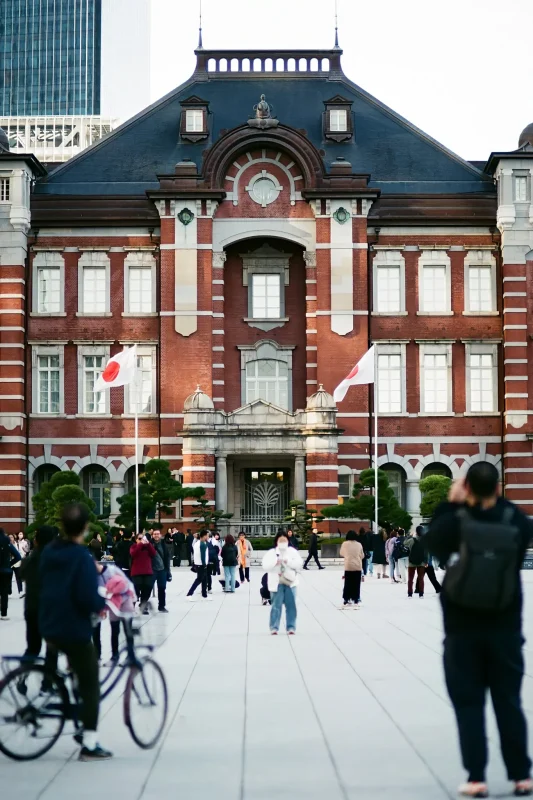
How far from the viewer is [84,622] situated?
991 cm

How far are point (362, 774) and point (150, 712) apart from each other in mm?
2085

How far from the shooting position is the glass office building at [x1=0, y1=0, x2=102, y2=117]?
411 ft

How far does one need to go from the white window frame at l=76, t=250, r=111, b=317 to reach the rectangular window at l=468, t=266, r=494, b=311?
46.3ft

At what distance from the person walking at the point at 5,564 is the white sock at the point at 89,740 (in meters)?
13.3

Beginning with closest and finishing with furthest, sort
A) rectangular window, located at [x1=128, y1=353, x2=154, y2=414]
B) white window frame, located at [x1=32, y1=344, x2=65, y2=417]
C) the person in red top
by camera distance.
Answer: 1. the person in red top
2. white window frame, located at [x1=32, y1=344, x2=65, y2=417]
3. rectangular window, located at [x1=128, y1=353, x2=154, y2=414]

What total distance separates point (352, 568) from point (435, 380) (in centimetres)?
2813

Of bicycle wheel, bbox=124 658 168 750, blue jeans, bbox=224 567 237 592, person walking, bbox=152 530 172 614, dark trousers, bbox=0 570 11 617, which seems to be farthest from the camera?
blue jeans, bbox=224 567 237 592

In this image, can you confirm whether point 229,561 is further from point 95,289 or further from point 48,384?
point 95,289

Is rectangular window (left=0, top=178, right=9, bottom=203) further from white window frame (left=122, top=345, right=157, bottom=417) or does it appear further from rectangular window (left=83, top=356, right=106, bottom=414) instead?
white window frame (left=122, top=345, right=157, bottom=417)

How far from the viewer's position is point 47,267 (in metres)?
53.4

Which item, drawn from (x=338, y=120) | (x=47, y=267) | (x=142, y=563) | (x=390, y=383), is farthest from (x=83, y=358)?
(x=142, y=563)

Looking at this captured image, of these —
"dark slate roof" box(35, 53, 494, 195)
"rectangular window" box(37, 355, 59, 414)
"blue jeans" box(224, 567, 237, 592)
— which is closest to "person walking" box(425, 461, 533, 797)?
"blue jeans" box(224, 567, 237, 592)

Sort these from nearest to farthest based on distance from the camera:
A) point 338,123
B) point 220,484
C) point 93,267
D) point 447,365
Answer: point 220,484
point 447,365
point 93,267
point 338,123

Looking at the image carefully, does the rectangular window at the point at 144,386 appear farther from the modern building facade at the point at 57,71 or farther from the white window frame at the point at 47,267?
the modern building facade at the point at 57,71
